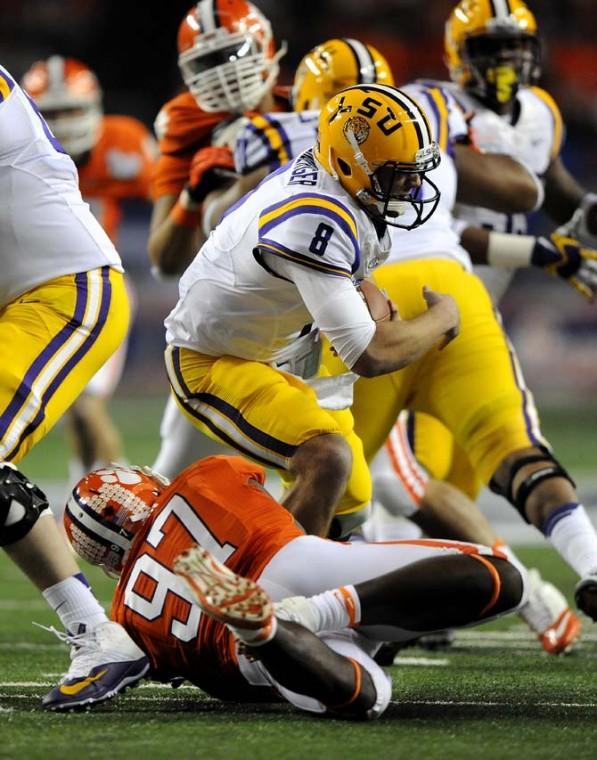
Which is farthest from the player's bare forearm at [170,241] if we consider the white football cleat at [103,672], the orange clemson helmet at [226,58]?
the white football cleat at [103,672]

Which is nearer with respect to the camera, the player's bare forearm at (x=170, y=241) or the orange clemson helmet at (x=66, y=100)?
the player's bare forearm at (x=170, y=241)

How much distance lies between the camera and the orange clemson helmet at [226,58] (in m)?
4.84

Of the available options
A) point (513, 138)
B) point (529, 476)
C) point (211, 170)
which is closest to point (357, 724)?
point (529, 476)

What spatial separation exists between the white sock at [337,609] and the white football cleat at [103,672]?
41 cm

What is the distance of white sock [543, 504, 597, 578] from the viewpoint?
3613 mm

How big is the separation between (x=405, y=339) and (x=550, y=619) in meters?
1.19

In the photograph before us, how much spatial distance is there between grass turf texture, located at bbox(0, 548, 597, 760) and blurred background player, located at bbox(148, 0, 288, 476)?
1029 millimetres

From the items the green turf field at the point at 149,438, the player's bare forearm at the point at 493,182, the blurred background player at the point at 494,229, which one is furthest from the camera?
the green turf field at the point at 149,438

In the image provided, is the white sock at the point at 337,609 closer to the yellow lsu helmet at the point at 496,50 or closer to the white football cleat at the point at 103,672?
the white football cleat at the point at 103,672

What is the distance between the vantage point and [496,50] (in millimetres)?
4906

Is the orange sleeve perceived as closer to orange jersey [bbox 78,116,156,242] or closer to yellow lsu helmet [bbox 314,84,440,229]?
orange jersey [bbox 78,116,156,242]

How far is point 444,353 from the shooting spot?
3953 mm

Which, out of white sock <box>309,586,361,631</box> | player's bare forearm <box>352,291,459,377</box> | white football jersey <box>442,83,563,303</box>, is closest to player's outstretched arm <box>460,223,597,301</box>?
white football jersey <box>442,83,563,303</box>

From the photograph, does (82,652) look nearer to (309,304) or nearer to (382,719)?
(382,719)
